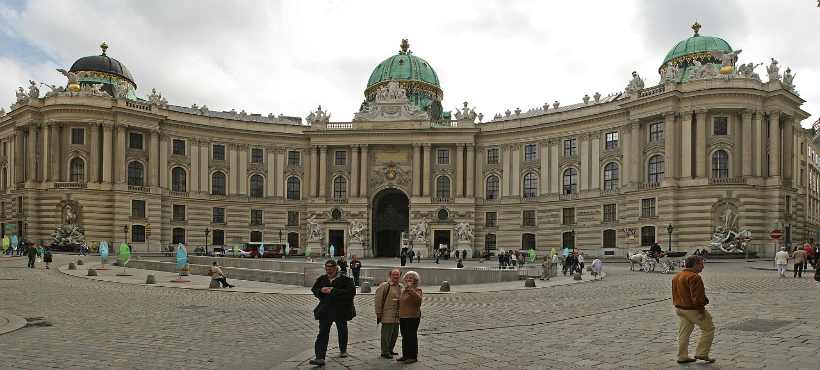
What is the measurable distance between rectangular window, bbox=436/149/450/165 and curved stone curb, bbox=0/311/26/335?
60910mm

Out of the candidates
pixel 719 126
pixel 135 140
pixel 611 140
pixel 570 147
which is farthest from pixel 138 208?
pixel 719 126

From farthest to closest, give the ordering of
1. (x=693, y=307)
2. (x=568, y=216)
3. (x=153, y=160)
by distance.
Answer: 1. (x=153, y=160)
2. (x=568, y=216)
3. (x=693, y=307)

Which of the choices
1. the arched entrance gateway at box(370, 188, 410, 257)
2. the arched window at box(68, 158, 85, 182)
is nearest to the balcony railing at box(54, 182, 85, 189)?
the arched window at box(68, 158, 85, 182)

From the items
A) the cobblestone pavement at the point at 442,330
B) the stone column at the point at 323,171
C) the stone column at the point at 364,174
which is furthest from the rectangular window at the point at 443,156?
the cobblestone pavement at the point at 442,330

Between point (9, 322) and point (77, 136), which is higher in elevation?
point (77, 136)

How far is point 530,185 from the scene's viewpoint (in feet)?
245

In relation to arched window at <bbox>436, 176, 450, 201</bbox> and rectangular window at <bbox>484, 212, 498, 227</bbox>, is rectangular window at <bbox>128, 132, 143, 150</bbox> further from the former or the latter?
rectangular window at <bbox>484, 212, 498, 227</bbox>

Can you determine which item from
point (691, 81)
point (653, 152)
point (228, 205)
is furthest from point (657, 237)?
point (228, 205)

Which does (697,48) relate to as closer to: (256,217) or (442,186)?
(442,186)

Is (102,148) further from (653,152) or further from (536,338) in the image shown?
(536,338)

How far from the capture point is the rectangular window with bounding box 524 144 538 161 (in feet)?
244

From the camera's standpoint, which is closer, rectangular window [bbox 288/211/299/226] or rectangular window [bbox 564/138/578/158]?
rectangular window [bbox 564/138/578/158]

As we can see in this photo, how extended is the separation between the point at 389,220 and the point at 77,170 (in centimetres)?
3398

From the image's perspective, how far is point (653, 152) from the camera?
2502 inches
